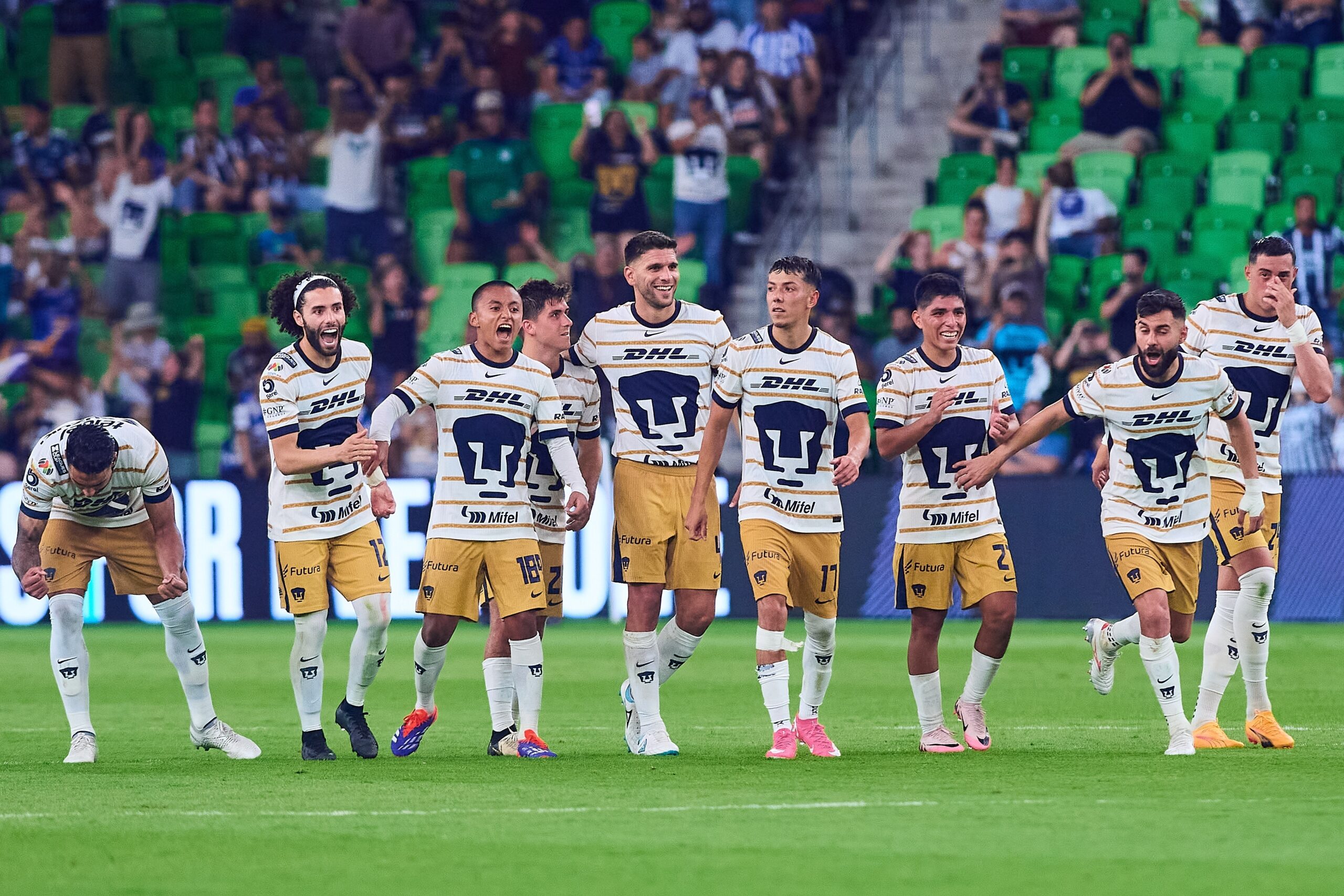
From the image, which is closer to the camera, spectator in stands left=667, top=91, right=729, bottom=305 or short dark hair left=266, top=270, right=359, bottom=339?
short dark hair left=266, top=270, right=359, bottom=339

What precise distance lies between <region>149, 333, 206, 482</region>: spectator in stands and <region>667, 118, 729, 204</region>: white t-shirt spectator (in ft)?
17.4

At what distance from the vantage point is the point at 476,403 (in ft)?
31.7

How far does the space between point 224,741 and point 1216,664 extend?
4872 millimetres

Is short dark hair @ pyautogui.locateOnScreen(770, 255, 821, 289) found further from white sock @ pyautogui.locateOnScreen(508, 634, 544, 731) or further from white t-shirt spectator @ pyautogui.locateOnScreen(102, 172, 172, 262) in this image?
white t-shirt spectator @ pyautogui.locateOnScreen(102, 172, 172, 262)

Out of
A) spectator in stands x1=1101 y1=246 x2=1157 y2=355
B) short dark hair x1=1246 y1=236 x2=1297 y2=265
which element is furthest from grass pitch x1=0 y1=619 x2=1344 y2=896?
spectator in stands x1=1101 y1=246 x2=1157 y2=355

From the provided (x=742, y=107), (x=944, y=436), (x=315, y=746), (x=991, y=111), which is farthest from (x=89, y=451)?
(x=991, y=111)

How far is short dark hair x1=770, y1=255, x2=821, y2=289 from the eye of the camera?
31.3 feet

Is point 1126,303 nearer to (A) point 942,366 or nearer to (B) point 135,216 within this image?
(A) point 942,366

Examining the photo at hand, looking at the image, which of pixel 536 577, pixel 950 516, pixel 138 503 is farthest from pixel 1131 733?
pixel 138 503

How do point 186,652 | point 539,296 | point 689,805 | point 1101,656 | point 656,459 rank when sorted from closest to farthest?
point 689,805
point 656,459
point 186,652
point 539,296
point 1101,656

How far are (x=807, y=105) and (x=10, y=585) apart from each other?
33.1 feet

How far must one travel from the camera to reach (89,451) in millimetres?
9297

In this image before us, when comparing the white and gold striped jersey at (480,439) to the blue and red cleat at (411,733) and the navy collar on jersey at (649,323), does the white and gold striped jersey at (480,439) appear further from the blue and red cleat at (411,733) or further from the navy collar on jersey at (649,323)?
the blue and red cleat at (411,733)

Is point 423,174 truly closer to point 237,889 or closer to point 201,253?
point 201,253
